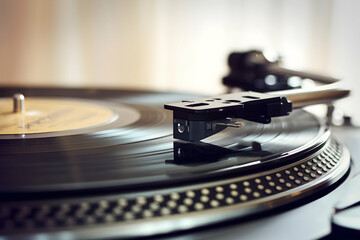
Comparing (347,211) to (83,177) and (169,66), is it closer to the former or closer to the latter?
(83,177)

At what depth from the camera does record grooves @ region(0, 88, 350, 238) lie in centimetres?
42

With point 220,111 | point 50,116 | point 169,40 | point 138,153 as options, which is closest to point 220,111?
point 220,111

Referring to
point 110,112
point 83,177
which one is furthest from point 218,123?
point 110,112

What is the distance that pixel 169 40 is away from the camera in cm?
208

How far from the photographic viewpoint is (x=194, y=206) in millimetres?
458

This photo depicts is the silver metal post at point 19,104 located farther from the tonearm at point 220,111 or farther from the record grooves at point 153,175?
the tonearm at point 220,111

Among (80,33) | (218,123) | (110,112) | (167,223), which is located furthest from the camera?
(80,33)

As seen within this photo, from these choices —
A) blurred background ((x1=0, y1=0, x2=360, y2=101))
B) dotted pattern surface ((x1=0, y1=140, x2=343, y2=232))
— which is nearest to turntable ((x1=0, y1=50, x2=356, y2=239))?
dotted pattern surface ((x1=0, y1=140, x2=343, y2=232))

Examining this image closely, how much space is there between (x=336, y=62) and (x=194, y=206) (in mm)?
1720

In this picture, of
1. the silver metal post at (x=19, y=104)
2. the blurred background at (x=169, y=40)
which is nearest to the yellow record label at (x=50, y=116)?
the silver metal post at (x=19, y=104)

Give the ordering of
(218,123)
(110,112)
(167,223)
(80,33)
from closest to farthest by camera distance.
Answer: (167,223), (218,123), (110,112), (80,33)

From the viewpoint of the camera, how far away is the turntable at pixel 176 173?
0.43 meters

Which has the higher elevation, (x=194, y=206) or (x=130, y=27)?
(x=130, y=27)

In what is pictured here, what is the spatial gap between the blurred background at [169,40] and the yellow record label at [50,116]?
A: 0.85m
